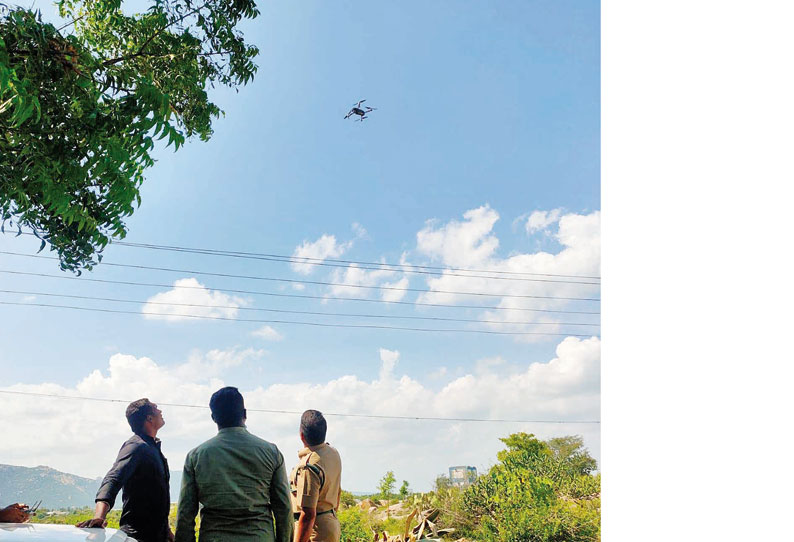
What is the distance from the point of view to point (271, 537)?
2299mm

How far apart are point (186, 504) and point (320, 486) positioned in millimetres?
729

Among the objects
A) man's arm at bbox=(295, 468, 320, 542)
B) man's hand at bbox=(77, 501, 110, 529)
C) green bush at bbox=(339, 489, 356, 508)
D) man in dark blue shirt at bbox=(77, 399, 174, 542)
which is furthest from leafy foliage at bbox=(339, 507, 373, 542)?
man's hand at bbox=(77, 501, 110, 529)

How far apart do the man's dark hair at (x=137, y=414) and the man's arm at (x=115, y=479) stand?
0.09 metres

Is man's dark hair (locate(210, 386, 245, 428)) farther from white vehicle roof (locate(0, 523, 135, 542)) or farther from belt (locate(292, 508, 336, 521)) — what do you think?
belt (locate(292, 508, 336, 521))

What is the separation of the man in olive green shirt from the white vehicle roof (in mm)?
382

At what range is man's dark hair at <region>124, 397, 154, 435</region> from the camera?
2.59 metres

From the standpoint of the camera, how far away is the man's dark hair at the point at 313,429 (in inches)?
114

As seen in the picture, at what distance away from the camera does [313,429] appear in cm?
290

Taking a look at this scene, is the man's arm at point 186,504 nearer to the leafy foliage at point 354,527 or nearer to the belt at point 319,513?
the belt at point 319,513
